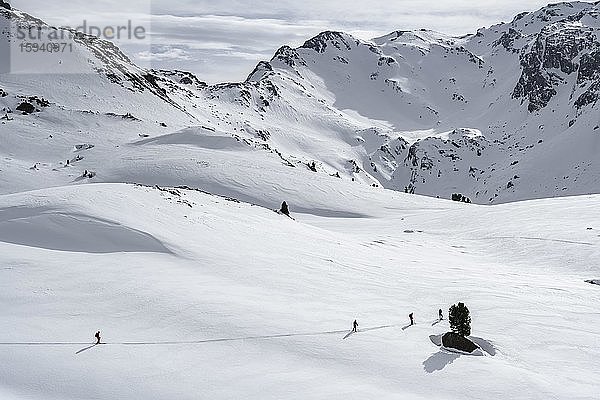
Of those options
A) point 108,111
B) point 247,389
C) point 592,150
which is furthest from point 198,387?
point 592,150

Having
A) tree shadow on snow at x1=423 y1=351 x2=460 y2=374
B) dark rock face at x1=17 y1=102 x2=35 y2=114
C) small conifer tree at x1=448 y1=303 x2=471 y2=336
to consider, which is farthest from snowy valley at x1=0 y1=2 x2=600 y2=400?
dark rock face at x1=17 y1=102 x2=35 y2=114

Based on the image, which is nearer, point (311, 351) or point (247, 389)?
point (247, 389)

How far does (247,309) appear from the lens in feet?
75.5

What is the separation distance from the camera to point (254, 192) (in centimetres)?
7012

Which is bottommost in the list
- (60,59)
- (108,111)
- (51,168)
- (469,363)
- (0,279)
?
(469,363)

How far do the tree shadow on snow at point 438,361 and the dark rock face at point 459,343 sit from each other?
2.05ft

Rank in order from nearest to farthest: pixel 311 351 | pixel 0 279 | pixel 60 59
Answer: pixel 311 351 < pixel 0 279 < pixel 60 59

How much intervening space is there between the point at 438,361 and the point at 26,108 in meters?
81.8

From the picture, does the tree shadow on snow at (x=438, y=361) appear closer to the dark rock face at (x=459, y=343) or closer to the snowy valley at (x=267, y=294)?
the snowy valley at (x=267, y=294)

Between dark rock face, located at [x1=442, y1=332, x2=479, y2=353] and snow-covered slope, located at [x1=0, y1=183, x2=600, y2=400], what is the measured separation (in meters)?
0.58

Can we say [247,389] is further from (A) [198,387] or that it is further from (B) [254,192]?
(B) [254,192]

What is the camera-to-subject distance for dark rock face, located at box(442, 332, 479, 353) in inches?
845

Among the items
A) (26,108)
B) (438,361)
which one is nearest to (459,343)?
(438,361)

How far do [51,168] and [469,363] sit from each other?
60.5m
